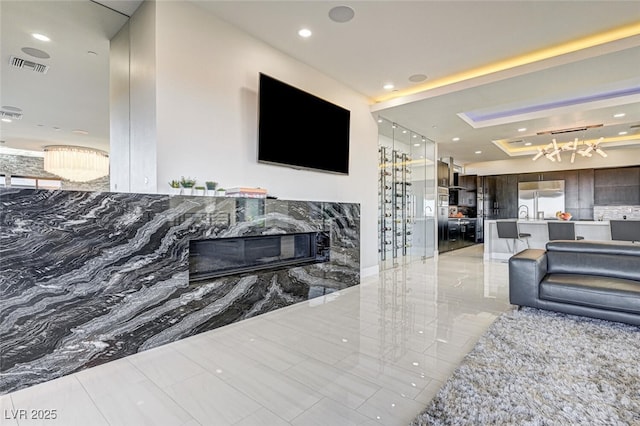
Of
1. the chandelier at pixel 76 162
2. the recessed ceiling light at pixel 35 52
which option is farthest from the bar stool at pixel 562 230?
the recessed ceiling light at pixel 35 52

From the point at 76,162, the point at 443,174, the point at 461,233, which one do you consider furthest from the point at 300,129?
the point at 461,233

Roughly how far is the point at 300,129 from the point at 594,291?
372 cm

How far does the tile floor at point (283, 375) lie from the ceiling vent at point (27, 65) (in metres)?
3.43

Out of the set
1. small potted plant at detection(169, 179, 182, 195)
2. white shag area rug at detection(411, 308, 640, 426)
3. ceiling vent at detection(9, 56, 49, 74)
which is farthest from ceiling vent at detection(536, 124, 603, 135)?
ceiling vent at detection(9, 56, 49, 74)

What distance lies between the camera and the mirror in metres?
3.07

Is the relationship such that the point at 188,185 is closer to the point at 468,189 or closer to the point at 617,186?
the point at 468,189

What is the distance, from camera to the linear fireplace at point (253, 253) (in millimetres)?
3172

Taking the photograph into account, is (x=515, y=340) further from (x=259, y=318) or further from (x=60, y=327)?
(x=60, y=327)

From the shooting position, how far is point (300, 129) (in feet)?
14.1

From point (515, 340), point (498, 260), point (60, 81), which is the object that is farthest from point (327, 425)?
point (498, 260)

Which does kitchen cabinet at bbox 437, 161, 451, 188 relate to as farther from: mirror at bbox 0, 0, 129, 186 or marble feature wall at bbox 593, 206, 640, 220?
mirror at bbox 0, 0, 129, 186

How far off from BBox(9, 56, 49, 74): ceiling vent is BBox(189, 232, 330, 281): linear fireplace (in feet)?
9.46

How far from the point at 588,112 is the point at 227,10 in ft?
21.5

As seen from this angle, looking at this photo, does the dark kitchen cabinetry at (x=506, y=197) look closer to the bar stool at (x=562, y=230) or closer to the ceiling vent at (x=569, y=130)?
the ceiling vent at (x=569, y=130)
